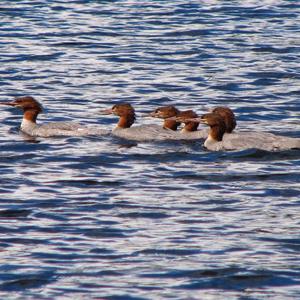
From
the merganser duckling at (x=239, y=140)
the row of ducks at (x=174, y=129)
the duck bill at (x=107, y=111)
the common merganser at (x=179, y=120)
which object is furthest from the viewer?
the duck bill at (x=107, y=111)

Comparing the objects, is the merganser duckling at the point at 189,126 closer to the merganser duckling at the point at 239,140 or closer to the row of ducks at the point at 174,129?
the row of ducks at the point at 174,129

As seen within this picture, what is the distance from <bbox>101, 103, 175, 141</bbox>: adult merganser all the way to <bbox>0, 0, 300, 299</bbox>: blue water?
0.30 m

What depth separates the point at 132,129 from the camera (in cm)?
1919

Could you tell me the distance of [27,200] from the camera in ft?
48.8

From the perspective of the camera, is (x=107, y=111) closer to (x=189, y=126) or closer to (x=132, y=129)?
(x=132, y=129)

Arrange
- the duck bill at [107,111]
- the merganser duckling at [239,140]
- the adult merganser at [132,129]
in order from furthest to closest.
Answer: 1. the duck bill at [107,111]
2. the adult merganser at [132,129]
3. the merganser duckling at [239,140]

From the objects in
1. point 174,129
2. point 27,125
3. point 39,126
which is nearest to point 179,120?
point 174,129

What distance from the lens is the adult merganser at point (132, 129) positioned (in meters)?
18.9

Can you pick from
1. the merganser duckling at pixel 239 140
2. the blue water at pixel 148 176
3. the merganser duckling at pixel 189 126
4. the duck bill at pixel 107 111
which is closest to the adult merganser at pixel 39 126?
the blue water at pixel 148 176

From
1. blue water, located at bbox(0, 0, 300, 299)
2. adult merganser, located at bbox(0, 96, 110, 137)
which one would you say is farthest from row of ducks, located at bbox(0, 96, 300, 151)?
blue water, located at bbox(0, 0, 300, 299)

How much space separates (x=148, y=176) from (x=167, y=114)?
365 cm

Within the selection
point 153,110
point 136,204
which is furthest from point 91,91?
point 136,204

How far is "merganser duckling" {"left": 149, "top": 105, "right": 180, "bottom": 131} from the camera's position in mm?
19750

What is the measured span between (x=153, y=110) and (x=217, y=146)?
3177mm
